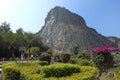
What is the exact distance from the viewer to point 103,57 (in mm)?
16578

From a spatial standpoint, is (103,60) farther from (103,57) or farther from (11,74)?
(11,74)

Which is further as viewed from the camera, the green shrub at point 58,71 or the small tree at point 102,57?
the small tree at point 102,57

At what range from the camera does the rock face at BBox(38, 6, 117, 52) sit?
16138 centimetres

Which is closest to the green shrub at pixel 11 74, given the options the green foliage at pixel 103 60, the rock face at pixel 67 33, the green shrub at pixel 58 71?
the green foliage at pixel 103 60

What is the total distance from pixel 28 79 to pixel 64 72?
2161mm

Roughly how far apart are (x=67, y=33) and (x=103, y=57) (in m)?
150

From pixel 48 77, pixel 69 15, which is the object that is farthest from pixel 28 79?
pixel 69 15

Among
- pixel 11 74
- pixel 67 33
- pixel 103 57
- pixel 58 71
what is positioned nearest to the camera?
pixel 58 71

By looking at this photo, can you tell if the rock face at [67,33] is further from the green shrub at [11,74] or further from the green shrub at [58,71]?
the green shrub at [58,71]

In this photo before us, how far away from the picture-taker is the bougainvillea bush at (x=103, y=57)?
16.5 meters

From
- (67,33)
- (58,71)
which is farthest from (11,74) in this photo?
(67,33)

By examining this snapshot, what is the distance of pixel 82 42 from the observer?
163 meters

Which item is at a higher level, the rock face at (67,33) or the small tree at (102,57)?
the rock face at (67,33)

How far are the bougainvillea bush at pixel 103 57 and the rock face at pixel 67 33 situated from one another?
439 feet
